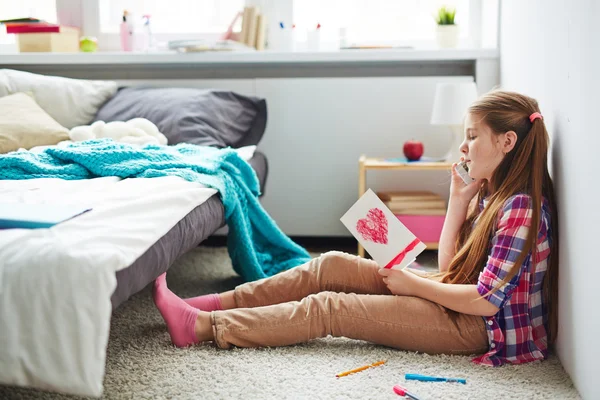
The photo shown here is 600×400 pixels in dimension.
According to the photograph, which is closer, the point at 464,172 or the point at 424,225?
the point at 464,172

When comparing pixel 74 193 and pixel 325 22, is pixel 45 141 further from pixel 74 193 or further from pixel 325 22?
pixel 325 22

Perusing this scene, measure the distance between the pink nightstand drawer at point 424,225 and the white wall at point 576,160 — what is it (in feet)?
2.99

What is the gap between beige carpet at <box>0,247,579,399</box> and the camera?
4.70 ft

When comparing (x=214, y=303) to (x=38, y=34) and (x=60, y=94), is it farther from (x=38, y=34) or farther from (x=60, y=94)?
(x=38, y=34)

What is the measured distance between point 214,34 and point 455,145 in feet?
4.18

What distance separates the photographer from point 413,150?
108 inches

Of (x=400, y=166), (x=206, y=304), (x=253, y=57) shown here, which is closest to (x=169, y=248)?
(x=206, y=304)

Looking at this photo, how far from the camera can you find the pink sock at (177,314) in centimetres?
166

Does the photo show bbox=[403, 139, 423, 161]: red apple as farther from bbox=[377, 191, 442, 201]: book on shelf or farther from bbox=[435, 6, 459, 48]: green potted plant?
bbox=[435, 6, 459, 48]: green potted plant

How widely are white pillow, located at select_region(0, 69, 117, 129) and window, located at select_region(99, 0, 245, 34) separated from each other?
1.89 feet

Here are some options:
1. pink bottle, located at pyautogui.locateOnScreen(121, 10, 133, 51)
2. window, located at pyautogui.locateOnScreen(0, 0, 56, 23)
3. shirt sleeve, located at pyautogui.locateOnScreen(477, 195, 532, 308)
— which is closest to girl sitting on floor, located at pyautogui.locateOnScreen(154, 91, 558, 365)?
shirt sleeve, located at pyautogui.locateOnScreen(477, 195, 532, 308)

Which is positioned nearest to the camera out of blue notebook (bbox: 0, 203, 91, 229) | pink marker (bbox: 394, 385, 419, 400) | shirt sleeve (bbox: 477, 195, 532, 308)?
blue notebook (bbox: 0, 203, 91, 229)

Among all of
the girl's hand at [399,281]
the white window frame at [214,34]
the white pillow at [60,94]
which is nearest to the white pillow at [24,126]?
the white pillow at [60,94]

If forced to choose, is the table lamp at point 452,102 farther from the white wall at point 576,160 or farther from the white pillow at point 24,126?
the white pillow at point 24,126
